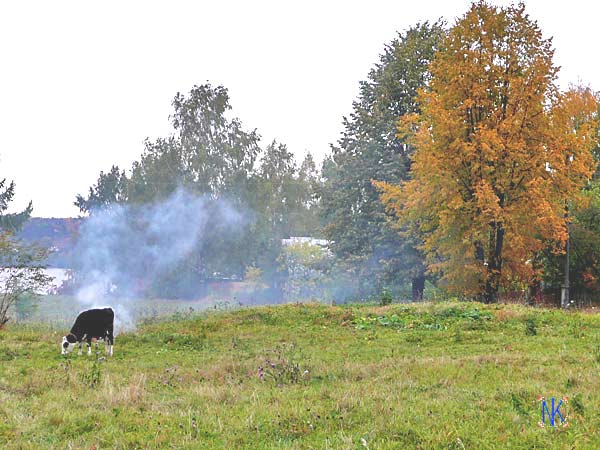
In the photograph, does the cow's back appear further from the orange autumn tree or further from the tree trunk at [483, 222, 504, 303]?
the tree trunk at [483, 222, 504, 303]

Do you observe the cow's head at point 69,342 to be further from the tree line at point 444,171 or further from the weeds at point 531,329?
the tree line at point 444,171

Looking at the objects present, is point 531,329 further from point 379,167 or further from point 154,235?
point 154,235

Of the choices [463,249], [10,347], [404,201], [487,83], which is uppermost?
[487,83]

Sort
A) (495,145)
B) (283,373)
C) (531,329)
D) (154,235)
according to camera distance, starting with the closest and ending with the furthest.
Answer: (283,373)
(531,329)
(495,145)
(154,235)

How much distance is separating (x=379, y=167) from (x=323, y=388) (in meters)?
23.8

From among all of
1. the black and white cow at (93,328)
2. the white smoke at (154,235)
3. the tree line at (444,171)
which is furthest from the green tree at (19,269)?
the white smoke at (154,235)

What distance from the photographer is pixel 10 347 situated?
1430cm

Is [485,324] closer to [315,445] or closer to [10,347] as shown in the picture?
[315,445]

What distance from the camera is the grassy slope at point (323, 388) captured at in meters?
5.89

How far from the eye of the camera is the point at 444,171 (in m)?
20.7

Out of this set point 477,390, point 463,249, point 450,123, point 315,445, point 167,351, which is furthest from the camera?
point 463,249

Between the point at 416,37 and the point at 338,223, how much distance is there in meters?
12.2

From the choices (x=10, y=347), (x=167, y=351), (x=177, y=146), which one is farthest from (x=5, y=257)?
(x=177, y=146)

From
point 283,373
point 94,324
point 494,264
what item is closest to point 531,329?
point 283,373
